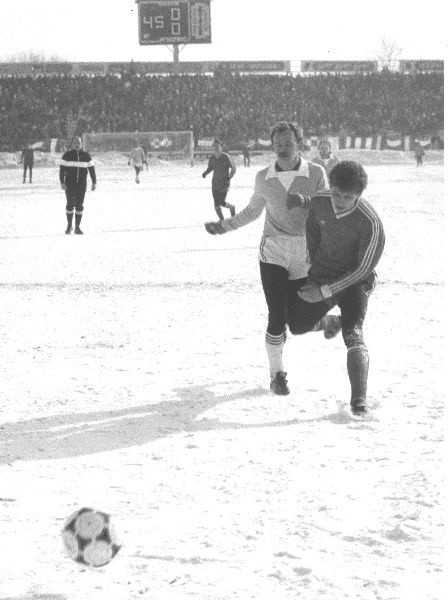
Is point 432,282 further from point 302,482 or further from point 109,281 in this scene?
point 302,482

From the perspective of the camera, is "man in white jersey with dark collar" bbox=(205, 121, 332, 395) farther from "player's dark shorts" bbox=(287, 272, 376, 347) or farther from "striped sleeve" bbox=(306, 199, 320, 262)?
"striped sleeve" bbox=(306, 199, 320, 262)

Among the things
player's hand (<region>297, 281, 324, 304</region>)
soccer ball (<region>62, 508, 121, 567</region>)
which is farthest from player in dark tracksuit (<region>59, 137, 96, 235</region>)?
soccer ball (<region>62, 508, 121, 567</region>)

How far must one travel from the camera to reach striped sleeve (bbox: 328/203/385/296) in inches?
219

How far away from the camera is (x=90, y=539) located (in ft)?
11.3

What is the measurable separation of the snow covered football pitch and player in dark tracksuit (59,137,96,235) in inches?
223

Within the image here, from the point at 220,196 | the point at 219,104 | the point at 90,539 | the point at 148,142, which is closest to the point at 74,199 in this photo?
the point at 220,196

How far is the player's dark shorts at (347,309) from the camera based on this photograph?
5711mm

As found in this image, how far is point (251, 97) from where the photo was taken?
187 feet

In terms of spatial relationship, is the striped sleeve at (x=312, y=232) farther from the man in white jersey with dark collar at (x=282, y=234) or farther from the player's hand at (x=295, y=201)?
the man in white jersey with dark collar at (x=282, y=234)

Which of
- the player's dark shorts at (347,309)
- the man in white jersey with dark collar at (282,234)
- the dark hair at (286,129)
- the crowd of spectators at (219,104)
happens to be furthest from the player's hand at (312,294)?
the crowd of spectators at (219,104)

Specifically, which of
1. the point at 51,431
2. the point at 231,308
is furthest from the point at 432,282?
the point at 51,431

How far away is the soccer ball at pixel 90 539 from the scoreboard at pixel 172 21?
60.1 meters

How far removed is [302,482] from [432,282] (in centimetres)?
647

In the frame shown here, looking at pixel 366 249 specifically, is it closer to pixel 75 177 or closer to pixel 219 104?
pixel 75 177
